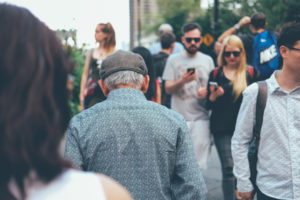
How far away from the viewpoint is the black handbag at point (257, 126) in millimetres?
3046

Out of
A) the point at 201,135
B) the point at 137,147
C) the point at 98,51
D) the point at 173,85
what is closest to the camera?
the point at 137,147

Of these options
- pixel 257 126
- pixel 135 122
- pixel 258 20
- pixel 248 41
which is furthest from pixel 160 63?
pixel 135 122

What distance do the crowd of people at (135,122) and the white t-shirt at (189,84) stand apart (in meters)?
0.01

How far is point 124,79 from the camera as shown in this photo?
243cm

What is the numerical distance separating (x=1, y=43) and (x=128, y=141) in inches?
47.5

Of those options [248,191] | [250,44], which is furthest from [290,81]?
[250,44]

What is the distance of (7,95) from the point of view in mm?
1070

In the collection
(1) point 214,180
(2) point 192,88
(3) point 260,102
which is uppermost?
(3) point 260,102

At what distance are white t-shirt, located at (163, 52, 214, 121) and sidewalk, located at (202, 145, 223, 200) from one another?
112cm

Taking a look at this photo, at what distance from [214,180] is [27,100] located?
5693 mm

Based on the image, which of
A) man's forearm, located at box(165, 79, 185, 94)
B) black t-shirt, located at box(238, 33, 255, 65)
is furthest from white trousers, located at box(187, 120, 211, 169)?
black t-shirt, located at box(238, 33, 255, 65)

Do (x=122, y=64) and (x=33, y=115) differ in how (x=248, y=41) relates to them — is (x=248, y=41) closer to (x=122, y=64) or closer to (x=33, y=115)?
(x=122, y=64)

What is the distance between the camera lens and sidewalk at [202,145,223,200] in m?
5.73

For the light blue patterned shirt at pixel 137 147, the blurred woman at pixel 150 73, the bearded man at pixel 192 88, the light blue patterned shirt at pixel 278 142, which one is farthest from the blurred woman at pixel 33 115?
the bearded man at pixel 192 88
